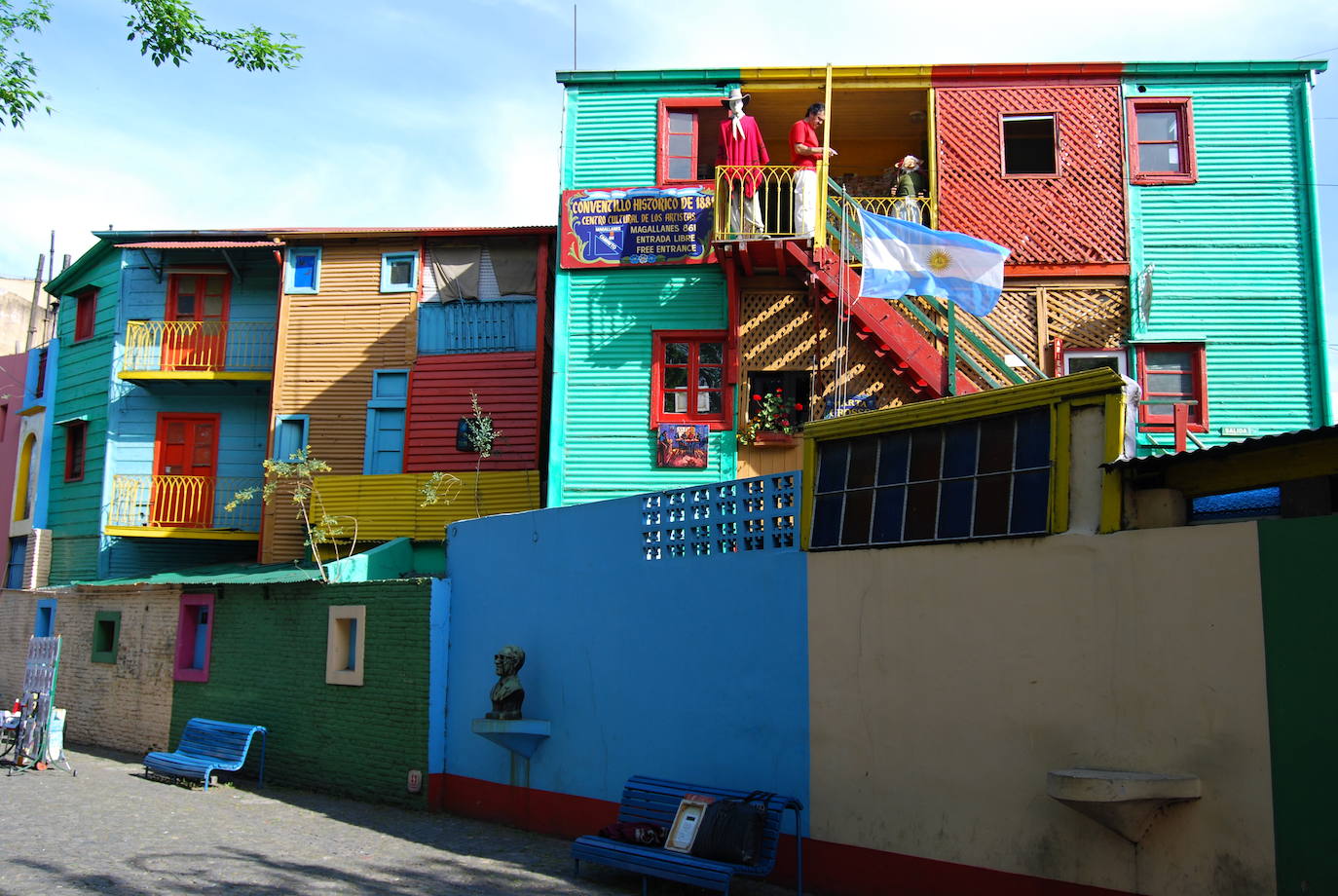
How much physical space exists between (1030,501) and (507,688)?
598 cm

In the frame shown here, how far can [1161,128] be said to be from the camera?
1605 cm

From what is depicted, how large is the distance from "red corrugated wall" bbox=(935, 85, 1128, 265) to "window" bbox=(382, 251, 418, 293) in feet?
29.4

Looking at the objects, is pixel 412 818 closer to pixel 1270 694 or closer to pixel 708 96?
pixel 1270 694

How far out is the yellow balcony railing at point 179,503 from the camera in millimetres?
20797

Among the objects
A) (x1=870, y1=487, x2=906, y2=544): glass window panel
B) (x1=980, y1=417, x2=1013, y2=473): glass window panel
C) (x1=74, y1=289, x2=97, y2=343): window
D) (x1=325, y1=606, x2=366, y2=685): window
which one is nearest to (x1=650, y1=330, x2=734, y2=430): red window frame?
(x1=325, y1=606, x2=366, y2=685): window

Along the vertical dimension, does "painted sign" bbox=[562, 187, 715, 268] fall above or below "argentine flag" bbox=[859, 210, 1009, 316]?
above

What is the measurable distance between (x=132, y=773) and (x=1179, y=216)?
53.3ft

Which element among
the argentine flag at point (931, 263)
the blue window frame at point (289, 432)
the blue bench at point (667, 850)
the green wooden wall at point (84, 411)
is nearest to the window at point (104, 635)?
the green wooden wall at point (84, 411)

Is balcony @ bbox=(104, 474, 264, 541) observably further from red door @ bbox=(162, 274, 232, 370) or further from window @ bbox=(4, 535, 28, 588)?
window @ bbox=(4, 535, 28, 588)

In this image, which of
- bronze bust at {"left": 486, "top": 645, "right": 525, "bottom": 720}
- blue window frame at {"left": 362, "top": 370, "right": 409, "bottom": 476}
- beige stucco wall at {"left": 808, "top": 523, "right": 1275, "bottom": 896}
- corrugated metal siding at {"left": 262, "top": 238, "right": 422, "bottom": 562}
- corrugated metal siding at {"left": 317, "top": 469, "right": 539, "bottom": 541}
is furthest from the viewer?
corrugated metal siding at {"left": 262, "top": 238, "right": 422, "bottom": 562}

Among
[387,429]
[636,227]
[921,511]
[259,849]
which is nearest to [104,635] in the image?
[387,429]

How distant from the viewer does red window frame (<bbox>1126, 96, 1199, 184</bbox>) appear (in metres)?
15.8

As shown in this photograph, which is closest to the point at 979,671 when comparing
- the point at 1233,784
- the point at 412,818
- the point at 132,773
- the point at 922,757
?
the point at 922,757

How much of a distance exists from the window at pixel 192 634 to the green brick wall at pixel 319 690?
259 mm
